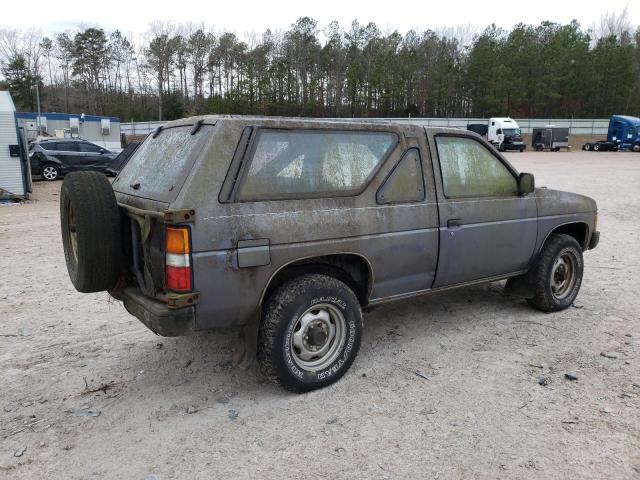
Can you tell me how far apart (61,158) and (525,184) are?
18.8 meters

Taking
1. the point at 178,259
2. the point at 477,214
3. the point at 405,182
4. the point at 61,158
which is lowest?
the point at 178,259

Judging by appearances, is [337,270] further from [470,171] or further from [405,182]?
[470,171]

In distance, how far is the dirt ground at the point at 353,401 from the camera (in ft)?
9.21

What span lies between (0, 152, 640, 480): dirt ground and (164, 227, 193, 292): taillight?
0.93 metres

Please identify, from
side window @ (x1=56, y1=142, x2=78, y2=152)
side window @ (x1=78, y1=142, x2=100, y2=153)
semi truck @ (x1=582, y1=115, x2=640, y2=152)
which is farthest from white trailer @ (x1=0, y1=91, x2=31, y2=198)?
semi truck @ (x1=582, y1=115, x2=640, y2=152)

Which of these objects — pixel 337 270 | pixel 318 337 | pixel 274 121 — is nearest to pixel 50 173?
pixel 274 121

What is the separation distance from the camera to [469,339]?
4.51 metres

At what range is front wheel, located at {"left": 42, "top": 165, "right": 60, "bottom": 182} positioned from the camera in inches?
745

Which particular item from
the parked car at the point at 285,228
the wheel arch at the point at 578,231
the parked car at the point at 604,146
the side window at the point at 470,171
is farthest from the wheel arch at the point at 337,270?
the parked car at the point at 604,146

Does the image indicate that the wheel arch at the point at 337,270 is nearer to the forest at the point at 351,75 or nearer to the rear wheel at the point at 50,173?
the rear wheel at the point at 50,173

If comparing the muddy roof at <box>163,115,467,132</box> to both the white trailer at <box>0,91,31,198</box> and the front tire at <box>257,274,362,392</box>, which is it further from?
the white trailer at <box>0,91,31,198</box>

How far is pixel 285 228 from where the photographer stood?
3.29 m

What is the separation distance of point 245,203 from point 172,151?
2.56ft

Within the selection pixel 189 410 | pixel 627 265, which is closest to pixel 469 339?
pixel 189 410
